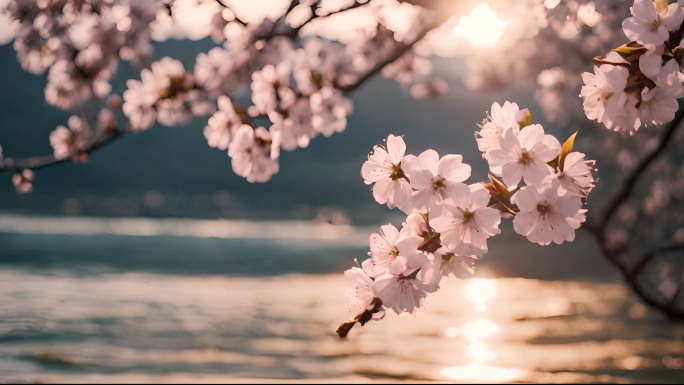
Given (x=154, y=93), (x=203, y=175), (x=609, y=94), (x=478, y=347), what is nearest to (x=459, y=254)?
(x=609, y=94)

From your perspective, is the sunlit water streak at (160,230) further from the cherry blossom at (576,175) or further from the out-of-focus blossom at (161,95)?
the cherry blossom at (576,175)

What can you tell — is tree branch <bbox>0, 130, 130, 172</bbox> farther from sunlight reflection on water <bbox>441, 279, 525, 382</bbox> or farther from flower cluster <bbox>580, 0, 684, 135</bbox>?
sunlight reflection on water <bbox>441, 279, 525, 382</bbox>

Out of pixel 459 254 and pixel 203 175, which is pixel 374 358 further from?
pixel 203 175

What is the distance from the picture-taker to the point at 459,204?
1.46 m

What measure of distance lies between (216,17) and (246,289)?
9.81m

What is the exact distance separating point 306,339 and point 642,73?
24.7 ft

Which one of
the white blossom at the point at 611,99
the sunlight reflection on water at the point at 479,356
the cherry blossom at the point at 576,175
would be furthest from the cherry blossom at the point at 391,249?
the sunlight reflection on water at the point at 479,356

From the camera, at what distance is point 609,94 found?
5.40ft

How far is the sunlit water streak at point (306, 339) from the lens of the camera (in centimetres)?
686

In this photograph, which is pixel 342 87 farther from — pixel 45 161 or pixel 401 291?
pixel 401 291

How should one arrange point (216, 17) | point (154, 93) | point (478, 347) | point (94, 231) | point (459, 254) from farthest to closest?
point (94, 231) < point (478, 347) < point (216, 17) < point (154, 93) < point (459, 254)

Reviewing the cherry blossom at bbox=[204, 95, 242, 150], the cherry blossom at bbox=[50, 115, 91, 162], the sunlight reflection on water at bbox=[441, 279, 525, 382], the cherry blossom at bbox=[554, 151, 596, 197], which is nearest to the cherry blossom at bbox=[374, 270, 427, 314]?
the cherry blossom at bbox=[554, 151, 596, 197]

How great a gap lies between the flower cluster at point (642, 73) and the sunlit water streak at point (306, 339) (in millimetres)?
2998

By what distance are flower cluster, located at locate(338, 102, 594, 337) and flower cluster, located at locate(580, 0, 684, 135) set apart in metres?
0.21
